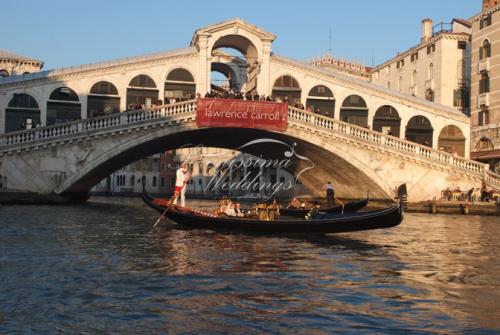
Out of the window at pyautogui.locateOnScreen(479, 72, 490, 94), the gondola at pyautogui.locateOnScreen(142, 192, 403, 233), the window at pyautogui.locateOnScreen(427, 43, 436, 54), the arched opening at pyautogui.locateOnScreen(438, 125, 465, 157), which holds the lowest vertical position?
the gondola at pyautogui.locateOnScreen(142, 192, 403, 233)

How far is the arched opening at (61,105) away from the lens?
1136 inches

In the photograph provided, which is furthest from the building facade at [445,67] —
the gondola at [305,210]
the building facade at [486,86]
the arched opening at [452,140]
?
the gondola at [305,210]

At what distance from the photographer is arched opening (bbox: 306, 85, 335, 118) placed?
103ft

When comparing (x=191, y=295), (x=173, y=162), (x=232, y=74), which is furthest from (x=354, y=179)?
(x=173, y=162)

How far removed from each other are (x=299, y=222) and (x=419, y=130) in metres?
18.4

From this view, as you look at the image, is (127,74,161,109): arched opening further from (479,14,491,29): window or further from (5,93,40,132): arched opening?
(479,14,491,29): window

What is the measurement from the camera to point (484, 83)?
35156mm

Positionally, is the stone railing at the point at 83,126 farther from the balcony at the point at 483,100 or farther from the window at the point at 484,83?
the window at the point at 484,83

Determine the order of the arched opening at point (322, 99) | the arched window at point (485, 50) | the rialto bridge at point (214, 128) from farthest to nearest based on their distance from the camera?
the arched window at point (485, 50)
the arched opening at point (322, 99)
the rialto bridge at point (214, 128)

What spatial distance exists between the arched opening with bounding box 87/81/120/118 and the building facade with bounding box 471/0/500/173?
1934 cm

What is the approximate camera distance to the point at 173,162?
217 ft

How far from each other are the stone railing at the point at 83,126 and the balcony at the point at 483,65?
60.3ft

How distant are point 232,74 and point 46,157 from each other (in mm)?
11522

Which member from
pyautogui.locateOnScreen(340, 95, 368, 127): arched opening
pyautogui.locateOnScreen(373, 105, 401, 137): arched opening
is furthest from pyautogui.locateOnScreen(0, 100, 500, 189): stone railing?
pyautogui.locateOnScreen(340, 95, 368, 127): arched opening
